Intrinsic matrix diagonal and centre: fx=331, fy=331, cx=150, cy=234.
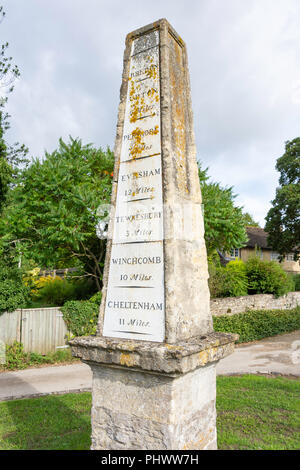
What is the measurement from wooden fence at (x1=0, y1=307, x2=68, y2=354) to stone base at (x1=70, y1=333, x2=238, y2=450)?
332 inches

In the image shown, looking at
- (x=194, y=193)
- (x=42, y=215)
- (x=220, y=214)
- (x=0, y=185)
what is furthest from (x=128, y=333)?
(x=0, y=185)

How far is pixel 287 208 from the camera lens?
2405 centimetres

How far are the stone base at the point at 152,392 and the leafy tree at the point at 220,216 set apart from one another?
882 centimetres

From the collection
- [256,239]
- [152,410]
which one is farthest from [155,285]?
[256,239]

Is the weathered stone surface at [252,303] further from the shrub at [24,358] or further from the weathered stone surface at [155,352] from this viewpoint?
the weathered stone surface at [155,352]

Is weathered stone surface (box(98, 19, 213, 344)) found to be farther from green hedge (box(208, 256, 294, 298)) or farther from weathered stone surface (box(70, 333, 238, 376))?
green hedge (box(208, 256, 294, 298))

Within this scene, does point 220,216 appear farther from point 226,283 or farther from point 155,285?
point 155,285

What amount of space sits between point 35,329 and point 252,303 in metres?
9.61

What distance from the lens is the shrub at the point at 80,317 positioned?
11414 mm

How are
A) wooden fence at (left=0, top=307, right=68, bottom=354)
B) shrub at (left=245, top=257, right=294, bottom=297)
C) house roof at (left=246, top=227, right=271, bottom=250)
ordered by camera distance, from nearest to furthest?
wooden fence at (left=0, top=307, right=68, bottom=354), shrub at (left=245, top=257, right=294, bottom=297), house roof at (left=246, top=227, right=271, bottom=250)

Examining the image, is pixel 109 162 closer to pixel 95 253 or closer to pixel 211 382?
pixel 95 253

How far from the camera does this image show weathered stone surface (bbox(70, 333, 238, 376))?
2.70 metres

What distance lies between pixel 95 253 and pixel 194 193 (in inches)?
426

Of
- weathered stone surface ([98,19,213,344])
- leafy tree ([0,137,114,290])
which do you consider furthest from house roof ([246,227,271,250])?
weathered stone surface ([98,19,213,344])
